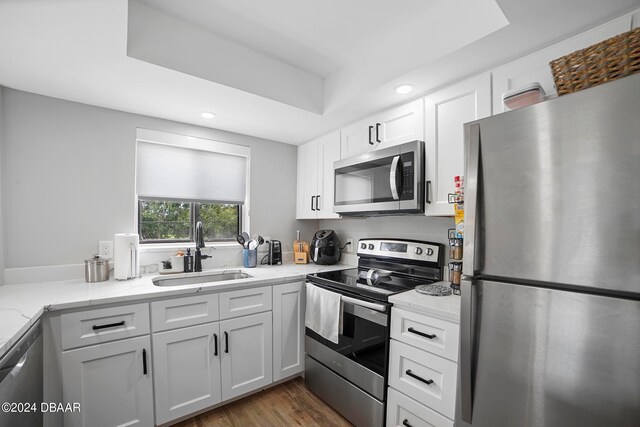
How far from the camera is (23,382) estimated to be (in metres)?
1.08

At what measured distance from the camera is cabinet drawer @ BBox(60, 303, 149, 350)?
4.61 ft

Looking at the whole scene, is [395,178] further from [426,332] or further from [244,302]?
[244,302]

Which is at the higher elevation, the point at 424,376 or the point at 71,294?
the point at 71,294

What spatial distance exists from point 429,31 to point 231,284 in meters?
1.89

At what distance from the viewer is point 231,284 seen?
1863mm

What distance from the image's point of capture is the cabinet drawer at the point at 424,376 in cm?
127


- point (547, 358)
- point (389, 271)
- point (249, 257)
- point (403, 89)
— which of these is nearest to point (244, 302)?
point (249, 257)

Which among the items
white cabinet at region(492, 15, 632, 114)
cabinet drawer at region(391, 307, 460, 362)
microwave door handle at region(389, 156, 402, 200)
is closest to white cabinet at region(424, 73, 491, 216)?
white cabinet at region(492, 15, 632, 114)

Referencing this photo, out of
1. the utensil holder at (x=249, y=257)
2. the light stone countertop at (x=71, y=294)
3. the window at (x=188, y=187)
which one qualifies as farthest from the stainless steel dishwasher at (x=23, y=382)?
the utensil holder at (x=249, y=257)

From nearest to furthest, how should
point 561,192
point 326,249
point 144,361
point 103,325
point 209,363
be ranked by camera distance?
1. point 561,192
2. point 103,325
3. point 144,361
4. point 209,363
5. point 326,249

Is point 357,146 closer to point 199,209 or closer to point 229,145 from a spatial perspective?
point 229,145

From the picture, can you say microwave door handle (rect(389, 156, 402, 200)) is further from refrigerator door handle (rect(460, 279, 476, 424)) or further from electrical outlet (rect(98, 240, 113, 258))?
electrical outlet (rect(98, 240, 113, 258))

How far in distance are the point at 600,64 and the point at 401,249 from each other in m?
1.49

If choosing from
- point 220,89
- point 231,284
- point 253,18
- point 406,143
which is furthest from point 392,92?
point 231,284
